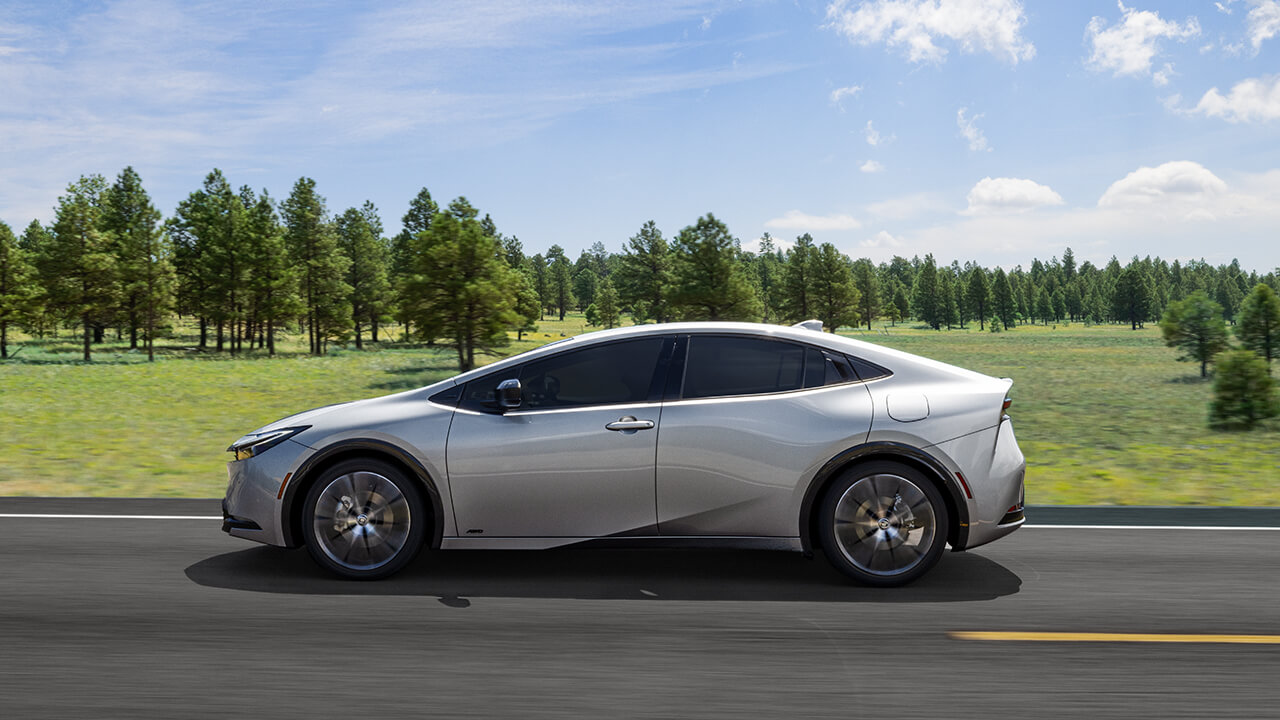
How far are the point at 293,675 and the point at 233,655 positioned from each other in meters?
0.45

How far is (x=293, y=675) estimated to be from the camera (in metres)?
4.00

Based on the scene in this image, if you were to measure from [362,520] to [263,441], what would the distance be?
30.5 inches

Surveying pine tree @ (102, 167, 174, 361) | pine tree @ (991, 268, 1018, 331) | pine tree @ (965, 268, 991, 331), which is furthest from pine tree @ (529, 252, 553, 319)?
pine tree @ (102, 167, 174, 361)

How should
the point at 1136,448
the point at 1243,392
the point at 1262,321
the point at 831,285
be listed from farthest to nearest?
the point at 831,285
the point at 1262,321
the point at 1243,392
the point at 1136,448

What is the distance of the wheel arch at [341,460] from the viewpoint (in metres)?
5.43

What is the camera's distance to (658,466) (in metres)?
5.31

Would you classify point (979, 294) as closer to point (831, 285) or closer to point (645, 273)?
point (831, 285)

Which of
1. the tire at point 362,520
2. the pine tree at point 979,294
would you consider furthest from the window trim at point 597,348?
the pine tree at point 979,294

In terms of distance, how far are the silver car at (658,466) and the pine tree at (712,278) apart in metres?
53.3

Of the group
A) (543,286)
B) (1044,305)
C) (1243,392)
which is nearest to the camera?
(1243,392)

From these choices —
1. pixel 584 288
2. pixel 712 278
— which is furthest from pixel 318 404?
pixel 584 288

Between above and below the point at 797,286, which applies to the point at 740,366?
below

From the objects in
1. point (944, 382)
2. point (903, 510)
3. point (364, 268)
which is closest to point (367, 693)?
point (903, 510)

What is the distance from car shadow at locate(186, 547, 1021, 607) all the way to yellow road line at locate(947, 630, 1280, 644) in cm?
62
